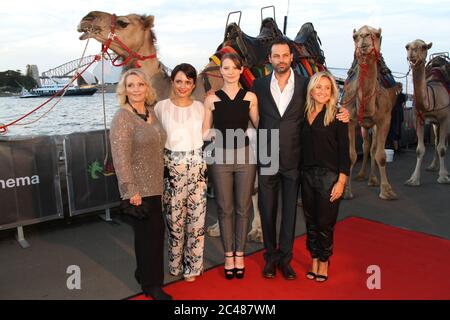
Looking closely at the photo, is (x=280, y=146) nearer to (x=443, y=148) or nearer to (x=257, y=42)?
(x=257, y=42)

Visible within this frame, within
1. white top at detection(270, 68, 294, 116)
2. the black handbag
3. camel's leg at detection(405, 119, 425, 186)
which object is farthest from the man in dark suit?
camel's leg at detection(405, 119, 425, 186)

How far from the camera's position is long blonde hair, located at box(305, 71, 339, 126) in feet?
10.00

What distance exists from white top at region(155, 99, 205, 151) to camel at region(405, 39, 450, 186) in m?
4.56

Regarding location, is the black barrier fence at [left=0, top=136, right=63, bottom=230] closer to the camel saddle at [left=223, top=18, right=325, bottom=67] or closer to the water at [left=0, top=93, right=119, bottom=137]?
the camel saddle at [left=223, top=18, right=325, bottom=67]

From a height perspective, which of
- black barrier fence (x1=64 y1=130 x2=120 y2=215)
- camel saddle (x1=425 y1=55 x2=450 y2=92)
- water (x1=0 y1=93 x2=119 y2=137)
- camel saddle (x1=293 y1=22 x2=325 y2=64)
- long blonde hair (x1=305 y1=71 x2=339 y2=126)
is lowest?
water (x1=0 y1=93 x2=119 y2=137)

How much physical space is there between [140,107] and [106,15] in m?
1.64

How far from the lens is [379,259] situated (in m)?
3.72

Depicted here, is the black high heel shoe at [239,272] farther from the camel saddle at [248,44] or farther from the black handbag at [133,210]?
the camel saddle at [248,44]

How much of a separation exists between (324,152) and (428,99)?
4.66 metres

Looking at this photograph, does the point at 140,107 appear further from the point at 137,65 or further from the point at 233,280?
the point at 233,280

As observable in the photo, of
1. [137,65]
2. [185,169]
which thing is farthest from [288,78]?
[137,65]

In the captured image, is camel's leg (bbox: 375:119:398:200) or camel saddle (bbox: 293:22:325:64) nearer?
Answer: camel's leg (bbox: 375:119:398:200)

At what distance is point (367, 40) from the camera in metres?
5.15

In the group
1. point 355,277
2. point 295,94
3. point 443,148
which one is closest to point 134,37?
point 295,94
